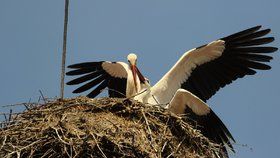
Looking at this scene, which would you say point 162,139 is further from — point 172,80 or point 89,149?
point 172,80

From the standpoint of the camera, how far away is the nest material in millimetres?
6203

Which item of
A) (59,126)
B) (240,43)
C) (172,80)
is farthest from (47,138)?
(240,43)

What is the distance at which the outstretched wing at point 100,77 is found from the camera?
8.95 metres

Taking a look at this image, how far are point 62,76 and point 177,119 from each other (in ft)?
3.23

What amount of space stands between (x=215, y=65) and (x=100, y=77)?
1.36 meters

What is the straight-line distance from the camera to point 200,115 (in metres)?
7.57

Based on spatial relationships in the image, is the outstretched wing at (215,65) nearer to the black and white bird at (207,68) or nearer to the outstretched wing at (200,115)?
the black and white bird at (207,68)

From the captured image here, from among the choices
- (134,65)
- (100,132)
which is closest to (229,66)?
(134,65)

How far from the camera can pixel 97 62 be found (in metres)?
9.11

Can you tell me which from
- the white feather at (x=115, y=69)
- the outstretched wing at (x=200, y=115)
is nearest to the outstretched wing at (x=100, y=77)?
the white feather at (x=115, y=69)

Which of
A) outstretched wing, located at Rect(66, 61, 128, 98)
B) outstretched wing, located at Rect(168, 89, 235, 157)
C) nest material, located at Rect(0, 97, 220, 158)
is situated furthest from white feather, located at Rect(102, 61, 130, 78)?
nest material, located at Rect(0, 97, 220, 158)

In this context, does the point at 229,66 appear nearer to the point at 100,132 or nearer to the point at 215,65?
the point at 215,65

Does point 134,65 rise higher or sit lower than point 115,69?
higher

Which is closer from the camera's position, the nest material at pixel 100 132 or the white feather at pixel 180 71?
the nest material at pixel 100 132
